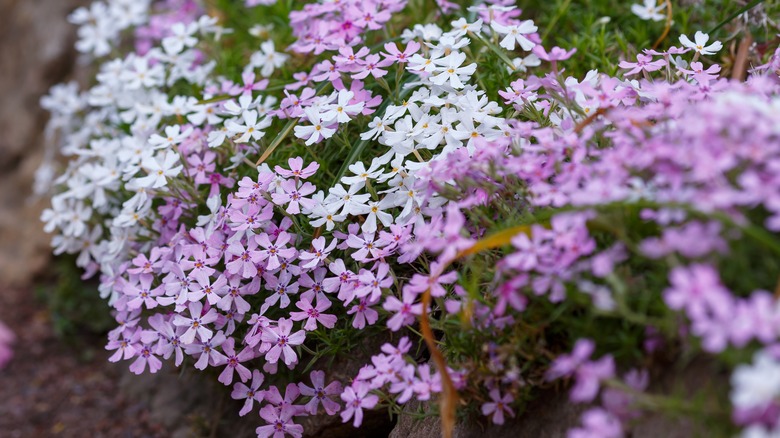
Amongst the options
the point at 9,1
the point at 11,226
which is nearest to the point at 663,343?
the point at 11,226

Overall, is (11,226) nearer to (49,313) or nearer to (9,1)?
(49,313)

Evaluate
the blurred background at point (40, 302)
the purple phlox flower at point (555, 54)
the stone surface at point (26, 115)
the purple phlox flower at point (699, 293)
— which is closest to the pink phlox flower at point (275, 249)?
the blurred background at point (40, 302)

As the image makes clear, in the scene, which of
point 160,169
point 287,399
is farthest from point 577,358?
point 160,169

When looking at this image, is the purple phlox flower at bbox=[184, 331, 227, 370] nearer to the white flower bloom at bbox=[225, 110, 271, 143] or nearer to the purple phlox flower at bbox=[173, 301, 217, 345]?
the purple phlox flower at bbox=[173, 301, 217, 345]

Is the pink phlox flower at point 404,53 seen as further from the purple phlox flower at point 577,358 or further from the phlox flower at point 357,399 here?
the purple phlox flower at point 577,358

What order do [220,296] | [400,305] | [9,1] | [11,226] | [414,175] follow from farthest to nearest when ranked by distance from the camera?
[9,1], [11,226], [220,296], [414,175], [400,305]

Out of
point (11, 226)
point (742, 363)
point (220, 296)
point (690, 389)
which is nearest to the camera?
point (742, 363)

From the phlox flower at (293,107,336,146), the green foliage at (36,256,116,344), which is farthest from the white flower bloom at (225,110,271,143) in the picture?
the green foliage at (36,256,116,344)
